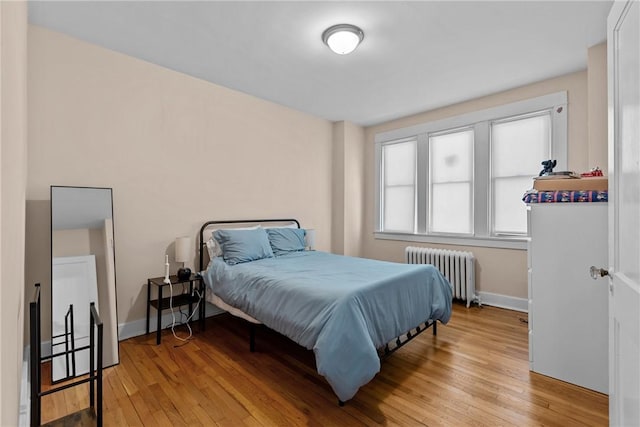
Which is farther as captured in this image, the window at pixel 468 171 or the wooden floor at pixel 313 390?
the window at pixel 468 171

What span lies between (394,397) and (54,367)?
7.94ft

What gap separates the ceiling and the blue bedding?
1.98 meters

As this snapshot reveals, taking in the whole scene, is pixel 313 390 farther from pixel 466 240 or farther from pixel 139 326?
pixel 466 240

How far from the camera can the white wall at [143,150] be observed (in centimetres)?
248

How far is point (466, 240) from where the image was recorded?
4.12 m

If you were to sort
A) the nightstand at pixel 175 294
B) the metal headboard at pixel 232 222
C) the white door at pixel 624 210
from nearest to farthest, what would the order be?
the white door at pixel 624 210 < the nightstand at pixel 175 294 < the metal headboard at pixel 232 222

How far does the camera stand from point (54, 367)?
2.24 metres

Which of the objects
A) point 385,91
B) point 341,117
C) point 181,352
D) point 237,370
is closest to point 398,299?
point 237,370

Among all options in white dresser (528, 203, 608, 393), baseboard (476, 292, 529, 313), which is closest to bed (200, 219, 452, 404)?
white dresser (528, 203, 608, 393)

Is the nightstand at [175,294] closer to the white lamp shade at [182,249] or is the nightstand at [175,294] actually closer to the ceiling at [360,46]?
the white lamp shade at [182,249]

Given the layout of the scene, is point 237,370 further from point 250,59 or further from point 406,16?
point 406,16

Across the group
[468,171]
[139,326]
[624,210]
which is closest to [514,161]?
[468,171]

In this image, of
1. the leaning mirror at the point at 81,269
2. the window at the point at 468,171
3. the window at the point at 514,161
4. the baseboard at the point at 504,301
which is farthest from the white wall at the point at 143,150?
the baseboard at the point at 504,301

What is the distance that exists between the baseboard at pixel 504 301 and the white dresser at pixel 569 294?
4.96 feet
